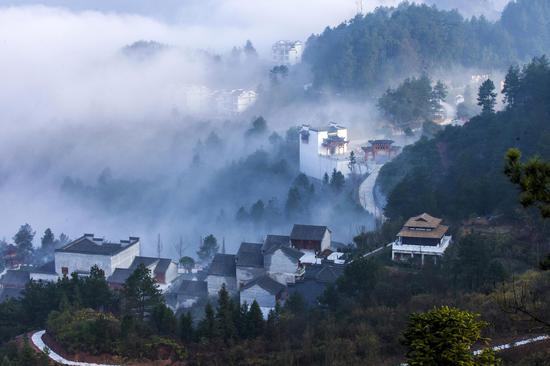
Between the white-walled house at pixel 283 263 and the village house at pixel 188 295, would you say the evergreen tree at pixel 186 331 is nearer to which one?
the white-walled house at pixel 283 263

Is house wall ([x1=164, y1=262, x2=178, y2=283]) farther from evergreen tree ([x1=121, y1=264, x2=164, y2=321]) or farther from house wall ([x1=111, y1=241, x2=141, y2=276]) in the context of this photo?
evergreen tree ([x1=121, y1=264, x2=164, y2=321])

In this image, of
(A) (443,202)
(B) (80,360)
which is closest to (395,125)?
(A) (443,202)

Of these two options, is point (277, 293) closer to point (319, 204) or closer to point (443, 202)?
point (443, 202)

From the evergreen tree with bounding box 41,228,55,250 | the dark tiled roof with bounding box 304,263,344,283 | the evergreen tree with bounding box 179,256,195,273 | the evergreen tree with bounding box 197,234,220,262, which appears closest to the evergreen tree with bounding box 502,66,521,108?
the dark tiled roof with bounding box 304,263,344,283

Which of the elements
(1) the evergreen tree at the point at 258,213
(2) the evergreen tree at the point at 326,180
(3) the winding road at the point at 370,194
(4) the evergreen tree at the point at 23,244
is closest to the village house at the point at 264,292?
(3) the winding road at the point at 370,194

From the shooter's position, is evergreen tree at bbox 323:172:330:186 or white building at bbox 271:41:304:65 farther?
white building at bbox 271:41:304:65

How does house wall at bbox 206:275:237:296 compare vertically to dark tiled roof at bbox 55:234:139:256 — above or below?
below

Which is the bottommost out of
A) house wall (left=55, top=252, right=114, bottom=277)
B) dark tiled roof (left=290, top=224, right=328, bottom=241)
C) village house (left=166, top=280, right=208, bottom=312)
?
village house (left=166, top=280, right=208, bottom=312)
